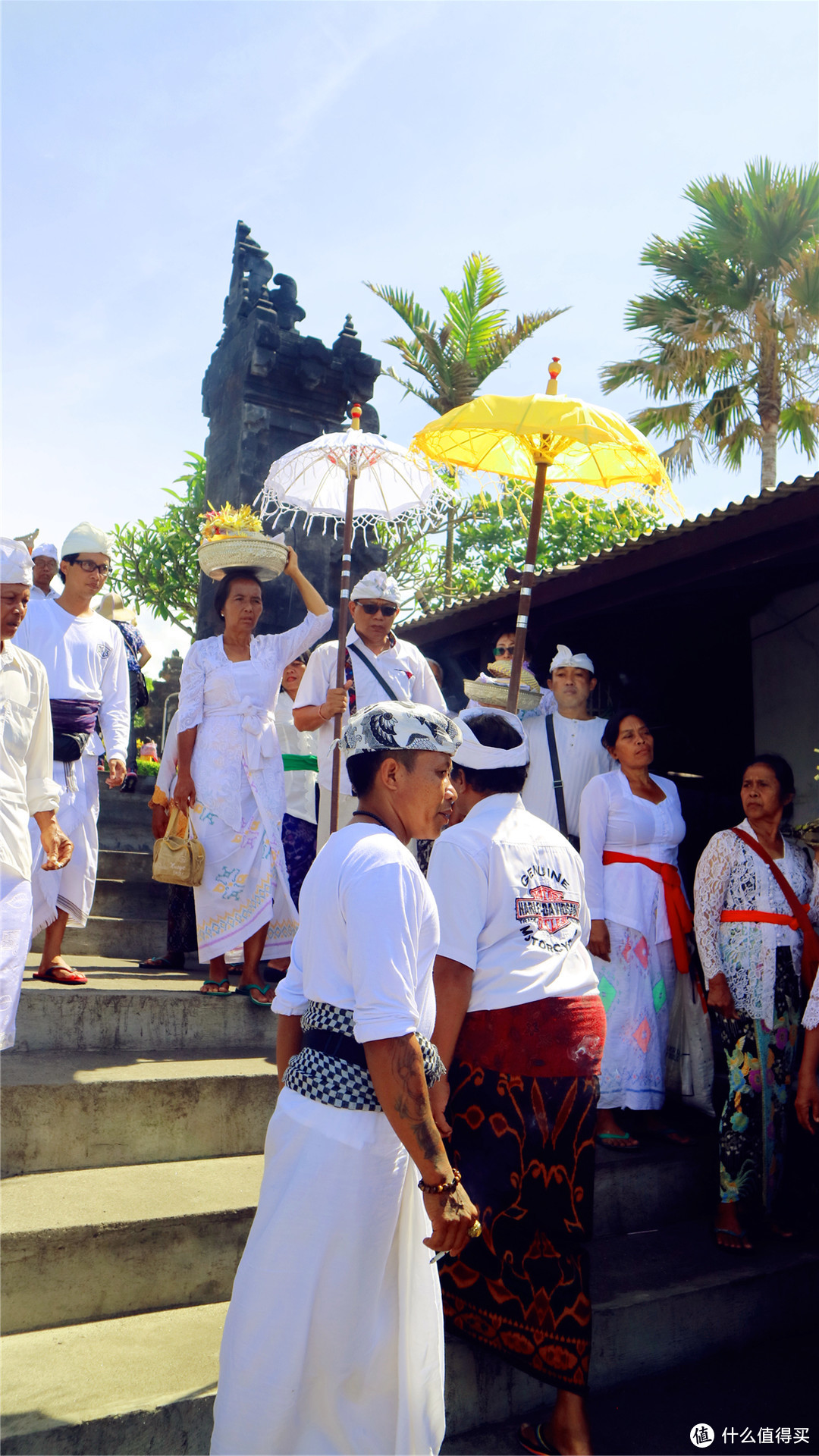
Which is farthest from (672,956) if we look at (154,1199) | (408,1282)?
(408,1282)

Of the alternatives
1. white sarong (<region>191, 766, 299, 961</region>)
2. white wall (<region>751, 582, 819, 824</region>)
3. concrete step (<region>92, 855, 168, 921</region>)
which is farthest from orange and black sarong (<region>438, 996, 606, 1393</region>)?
white wall (<region>751, 582, 819, 824</region>)

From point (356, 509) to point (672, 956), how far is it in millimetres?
2733

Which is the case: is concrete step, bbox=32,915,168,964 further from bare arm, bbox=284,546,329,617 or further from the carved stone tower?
the carved stone tower

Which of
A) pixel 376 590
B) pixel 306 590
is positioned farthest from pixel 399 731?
pixel 306 590

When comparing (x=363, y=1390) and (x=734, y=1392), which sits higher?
(x=363, y=1390)

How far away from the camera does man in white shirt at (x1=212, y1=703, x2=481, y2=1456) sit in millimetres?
2078

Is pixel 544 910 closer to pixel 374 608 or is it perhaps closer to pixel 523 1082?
pixel 523 1082

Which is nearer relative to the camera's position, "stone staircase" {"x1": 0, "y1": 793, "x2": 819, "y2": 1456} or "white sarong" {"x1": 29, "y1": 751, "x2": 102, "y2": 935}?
"stone staircase" {"x1": 0, "y1": 793, "x2": 819, "y2": 1456}

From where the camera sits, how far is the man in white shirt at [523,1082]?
2.86 meters

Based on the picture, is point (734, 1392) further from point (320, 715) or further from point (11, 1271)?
point (320, 715)

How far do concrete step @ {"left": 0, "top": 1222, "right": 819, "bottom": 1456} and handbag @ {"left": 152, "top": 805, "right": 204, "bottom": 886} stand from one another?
1929 millimetres

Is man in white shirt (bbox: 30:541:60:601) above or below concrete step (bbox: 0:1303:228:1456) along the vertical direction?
above

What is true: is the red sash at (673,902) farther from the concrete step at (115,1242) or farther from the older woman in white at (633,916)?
the concrete step at (115,1242)

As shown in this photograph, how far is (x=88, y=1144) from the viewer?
3543mm
